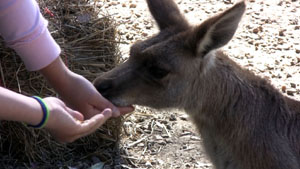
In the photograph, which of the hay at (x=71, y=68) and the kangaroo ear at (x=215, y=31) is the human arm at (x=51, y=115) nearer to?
the kangaroo ear at (x=215, y=31)

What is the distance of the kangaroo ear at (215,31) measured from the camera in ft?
10.9

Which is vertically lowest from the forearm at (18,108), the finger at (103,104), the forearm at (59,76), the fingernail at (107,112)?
the finger at (103,104)

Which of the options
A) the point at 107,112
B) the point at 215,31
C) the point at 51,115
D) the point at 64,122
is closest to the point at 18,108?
the point at 51,115

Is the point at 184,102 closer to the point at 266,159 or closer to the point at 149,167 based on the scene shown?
the point at 266,159

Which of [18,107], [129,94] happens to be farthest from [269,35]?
[18,107]

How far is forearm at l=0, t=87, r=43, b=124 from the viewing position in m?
2.57

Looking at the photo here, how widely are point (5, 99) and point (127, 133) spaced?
2.75m

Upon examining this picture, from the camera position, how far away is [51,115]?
2.75m

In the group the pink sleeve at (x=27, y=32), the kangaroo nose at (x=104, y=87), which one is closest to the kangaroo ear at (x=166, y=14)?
the kangaroo nose at (x=104, y=87)

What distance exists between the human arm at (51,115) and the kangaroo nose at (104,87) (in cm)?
43

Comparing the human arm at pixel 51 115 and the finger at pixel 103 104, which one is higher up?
the human arm at pixel 51 115

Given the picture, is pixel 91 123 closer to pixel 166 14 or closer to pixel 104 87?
pixel 104 87

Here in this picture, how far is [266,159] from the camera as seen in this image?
3695mm

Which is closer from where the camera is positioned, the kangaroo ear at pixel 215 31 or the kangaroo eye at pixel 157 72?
the kangaroo ear at pixel 215 31
